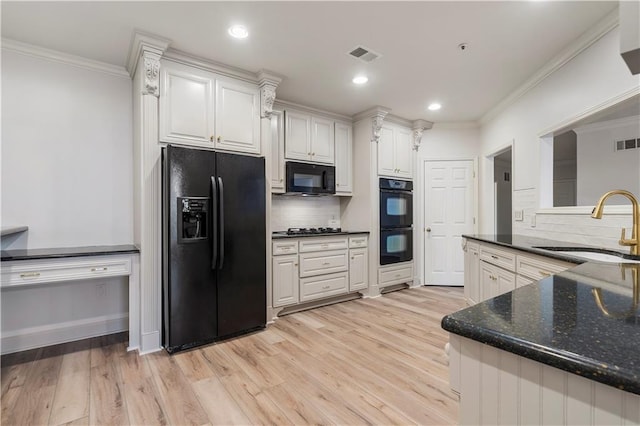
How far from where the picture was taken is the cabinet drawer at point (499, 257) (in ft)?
8.00

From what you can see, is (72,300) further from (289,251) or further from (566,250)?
(566,250)

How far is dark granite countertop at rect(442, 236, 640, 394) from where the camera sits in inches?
19.7

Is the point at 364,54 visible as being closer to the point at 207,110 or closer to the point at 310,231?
the point at 207,110

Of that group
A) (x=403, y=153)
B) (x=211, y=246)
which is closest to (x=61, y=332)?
(x=211, y=246)

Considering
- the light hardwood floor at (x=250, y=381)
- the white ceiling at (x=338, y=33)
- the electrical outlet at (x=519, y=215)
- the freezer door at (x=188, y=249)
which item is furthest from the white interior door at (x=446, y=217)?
the freezer door at (x=188, y=249)

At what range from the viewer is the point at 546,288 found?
3.31 ft

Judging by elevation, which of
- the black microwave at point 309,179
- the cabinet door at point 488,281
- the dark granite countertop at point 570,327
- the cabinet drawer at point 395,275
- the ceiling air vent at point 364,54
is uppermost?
the ceiling air vent at point 364,54

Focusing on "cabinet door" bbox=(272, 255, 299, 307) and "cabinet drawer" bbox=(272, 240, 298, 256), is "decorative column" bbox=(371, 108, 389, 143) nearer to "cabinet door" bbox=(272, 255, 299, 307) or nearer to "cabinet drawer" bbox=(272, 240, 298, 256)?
"cabinet drawer" bbox=(272, 240, 298, 256)

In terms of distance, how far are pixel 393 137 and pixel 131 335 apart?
3.97 m

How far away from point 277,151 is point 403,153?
2.04 metres

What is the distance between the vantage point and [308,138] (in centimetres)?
401

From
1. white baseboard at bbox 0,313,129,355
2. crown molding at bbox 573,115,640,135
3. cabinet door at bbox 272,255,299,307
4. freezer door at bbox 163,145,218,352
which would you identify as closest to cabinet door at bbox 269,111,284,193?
cabinet door at bbox 272,255,299,307

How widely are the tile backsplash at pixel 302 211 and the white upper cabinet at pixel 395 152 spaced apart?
892mm

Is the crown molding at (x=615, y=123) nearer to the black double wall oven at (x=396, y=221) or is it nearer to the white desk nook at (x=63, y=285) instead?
the black double wall oven at (x=396, y=221)
